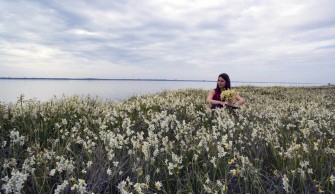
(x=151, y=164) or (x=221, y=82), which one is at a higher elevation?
(x=221, y=82)

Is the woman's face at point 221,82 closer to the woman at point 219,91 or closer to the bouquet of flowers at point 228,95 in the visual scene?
the woman at point 219,91

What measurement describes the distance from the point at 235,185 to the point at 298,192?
2.61 ft

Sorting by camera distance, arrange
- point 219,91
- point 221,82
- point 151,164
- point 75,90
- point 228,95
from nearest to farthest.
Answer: point 151,164 → point 228,95 → point 221,82 → point 219,91 → point 75,90

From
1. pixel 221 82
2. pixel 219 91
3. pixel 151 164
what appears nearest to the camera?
pixel 151 164

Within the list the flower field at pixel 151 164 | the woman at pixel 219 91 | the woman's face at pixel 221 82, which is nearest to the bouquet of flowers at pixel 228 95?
the woman at pixel 219 91

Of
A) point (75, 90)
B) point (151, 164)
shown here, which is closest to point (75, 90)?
point (75, 90)

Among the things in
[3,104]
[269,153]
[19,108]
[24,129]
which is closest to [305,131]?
[269,153]

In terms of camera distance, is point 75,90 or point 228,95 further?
point 75,90

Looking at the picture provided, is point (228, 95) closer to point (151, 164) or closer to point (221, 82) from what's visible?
point (221, 82)

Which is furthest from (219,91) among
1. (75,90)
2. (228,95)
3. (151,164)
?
(75,90)

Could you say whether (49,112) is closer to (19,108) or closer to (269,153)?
(19,108)

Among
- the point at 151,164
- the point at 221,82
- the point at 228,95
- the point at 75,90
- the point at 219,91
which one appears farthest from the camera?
the point at 75,90

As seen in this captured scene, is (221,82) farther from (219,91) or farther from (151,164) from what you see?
(151,164)

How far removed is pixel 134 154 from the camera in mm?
3943
